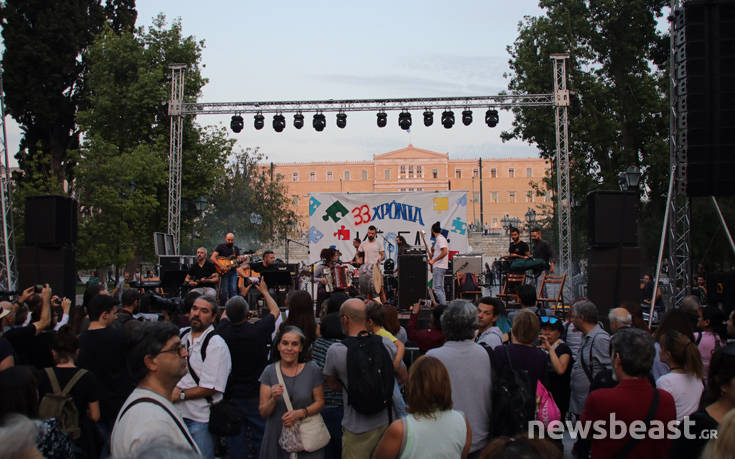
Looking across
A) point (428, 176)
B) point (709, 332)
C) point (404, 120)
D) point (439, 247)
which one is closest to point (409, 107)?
point (404, 120)

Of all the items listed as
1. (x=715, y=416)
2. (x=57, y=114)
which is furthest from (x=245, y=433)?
(x=57, y=114)

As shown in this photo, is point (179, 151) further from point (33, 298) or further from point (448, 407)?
point (448, 407)

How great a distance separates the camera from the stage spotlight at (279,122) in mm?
19719

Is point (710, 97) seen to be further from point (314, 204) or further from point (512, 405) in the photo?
point (314, 204)

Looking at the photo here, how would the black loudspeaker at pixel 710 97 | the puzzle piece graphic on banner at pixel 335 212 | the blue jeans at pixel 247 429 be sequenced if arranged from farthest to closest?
the puzzle piece graphic on banner at pixel 335 212, the black loudspeaker at pixel 710 97, the blue jeans at pixel 247 429

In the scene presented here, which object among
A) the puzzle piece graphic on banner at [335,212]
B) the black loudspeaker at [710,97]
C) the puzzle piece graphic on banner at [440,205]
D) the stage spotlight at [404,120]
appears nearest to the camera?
the black loudspeaker at [710,97]

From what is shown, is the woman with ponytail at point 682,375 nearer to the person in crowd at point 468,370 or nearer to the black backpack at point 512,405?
the black backpack at point 512,405

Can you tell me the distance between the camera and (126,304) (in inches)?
265

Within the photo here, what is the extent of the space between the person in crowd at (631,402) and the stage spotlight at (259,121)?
17148 millimetres

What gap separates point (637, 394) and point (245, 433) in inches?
132

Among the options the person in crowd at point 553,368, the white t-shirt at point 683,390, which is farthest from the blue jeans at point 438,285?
the white t-shirt at point 683,390

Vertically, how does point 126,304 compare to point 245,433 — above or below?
→ above

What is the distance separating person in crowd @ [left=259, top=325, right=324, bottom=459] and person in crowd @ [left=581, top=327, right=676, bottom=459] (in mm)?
1889

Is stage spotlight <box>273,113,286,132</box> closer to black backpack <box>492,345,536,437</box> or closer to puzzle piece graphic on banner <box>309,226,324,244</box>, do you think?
puzzle piece graphic on banner <box>309,226,324,244</box>
